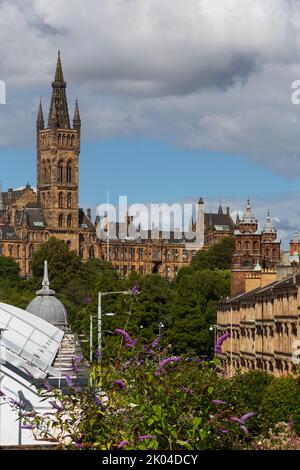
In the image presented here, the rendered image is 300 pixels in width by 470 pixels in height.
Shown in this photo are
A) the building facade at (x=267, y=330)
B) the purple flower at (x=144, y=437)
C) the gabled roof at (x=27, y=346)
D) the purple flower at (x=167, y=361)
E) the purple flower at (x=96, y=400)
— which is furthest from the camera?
the building facade at (x=267, y=330)

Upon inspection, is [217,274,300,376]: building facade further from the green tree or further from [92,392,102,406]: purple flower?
[92,392,102,406]: purple flower

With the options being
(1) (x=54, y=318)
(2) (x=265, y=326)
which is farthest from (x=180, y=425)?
(1) (x=54, y=318)

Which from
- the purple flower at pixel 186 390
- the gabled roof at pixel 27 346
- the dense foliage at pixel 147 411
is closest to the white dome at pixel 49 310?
the gabled roof at pixel 27 346

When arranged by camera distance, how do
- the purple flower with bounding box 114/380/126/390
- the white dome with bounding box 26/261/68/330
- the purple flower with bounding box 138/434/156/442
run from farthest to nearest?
the white dome with bounding box 26/261/68/330 < the purple flower with bounding box 114/380/126/390 < the purple flower with bounding box 138/434/156/442

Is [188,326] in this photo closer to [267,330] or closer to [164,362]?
[267,330]

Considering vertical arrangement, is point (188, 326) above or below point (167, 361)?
below

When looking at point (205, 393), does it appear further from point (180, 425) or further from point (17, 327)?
point (17, 327)

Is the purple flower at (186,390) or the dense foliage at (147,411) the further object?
the purple flower at (186,390)

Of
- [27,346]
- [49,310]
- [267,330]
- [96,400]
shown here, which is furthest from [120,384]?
[49,310]

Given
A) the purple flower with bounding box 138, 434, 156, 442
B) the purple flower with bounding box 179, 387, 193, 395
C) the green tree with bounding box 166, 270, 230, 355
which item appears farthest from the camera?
the green tree with bounding box 166, 270, 230, 355

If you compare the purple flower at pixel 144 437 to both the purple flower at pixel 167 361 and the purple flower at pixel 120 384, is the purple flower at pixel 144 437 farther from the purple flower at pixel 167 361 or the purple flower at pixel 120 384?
the purple flower at pixel 167 361

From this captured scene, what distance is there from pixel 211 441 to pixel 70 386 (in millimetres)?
3126

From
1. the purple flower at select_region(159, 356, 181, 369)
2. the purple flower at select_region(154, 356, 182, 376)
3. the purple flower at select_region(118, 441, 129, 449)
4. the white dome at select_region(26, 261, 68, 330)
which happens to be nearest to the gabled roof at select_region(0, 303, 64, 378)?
the purple flower at select_region(154, 356, 182, 376)

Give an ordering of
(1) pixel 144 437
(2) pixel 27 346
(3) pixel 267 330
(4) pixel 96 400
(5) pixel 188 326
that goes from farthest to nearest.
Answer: (5) pixel 188 326 → (3) pixel 267 330 → (2) pixel 27 346 → (4) pixel 96 400 → (1) pixel 144 437
